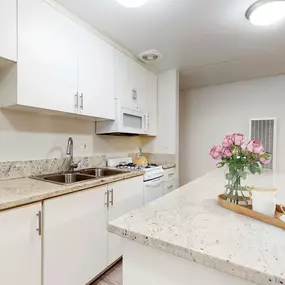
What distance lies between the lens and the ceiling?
1.76 meters

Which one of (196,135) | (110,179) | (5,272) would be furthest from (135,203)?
(196,135)

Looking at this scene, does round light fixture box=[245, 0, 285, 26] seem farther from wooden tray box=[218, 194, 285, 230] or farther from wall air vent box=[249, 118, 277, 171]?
wall air vent box=[249, 118, 277, 171]

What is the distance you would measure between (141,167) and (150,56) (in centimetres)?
146

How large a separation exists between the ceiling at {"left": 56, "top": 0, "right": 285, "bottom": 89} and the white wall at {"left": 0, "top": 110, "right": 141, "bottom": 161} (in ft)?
3.37

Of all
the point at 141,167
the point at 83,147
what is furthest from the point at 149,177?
the point at 83,147

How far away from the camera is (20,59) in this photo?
1.48m

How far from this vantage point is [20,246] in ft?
3.90

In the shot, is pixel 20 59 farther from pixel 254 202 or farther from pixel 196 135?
pixel 196 135

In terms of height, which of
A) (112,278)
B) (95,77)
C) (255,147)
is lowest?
(112,278)

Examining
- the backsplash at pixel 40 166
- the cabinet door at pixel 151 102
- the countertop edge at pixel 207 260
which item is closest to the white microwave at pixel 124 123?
the cabinet door at pixel 151 102

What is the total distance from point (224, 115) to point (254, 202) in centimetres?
322

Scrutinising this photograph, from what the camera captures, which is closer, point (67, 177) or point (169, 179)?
point (67, 177)

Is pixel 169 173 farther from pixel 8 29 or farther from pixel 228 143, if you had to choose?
pixel 8 29

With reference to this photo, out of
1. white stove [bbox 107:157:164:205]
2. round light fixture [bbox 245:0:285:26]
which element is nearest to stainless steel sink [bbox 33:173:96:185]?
white stove [bbox 107:157:164:205]
